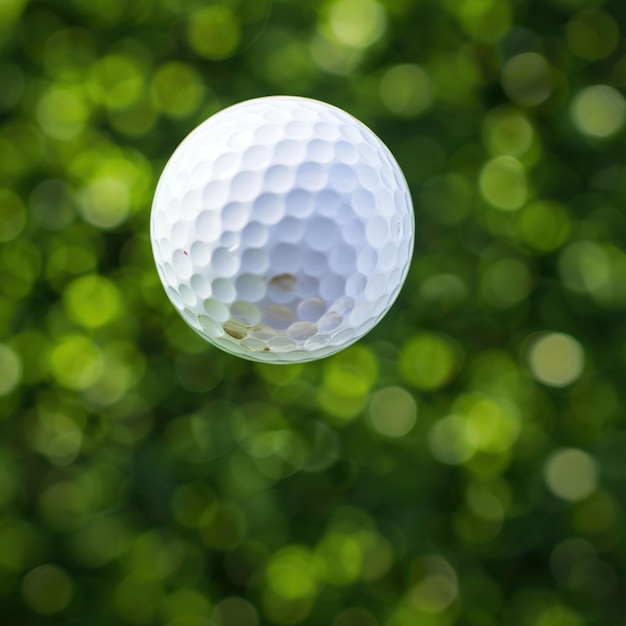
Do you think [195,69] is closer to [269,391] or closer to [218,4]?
[218,4]

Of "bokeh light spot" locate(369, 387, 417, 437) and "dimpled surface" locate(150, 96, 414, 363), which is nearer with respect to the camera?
"dimpled surface" locate(150, 96, 414, 363)

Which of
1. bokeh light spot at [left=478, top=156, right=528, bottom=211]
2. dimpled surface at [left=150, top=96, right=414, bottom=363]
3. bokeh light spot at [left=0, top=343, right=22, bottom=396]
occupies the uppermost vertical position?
dimpled surface at [left=150, top=96, right=414, bottom=363]

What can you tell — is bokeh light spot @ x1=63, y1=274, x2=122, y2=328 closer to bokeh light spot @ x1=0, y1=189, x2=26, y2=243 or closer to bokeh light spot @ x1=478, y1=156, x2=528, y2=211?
bokeh light spot @ x1=0, y1=189, x2=26, y2=243

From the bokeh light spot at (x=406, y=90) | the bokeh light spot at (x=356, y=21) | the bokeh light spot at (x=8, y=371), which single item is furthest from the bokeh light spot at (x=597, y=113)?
the bokeh light spot at (x=8, y=371)

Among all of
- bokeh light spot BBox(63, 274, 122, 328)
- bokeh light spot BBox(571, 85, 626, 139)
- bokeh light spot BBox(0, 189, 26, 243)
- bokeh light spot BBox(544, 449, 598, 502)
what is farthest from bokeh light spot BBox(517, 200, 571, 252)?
bokeh light spot BBox(0, 189, 26, 243)

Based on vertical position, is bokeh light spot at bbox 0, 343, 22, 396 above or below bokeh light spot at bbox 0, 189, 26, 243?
below

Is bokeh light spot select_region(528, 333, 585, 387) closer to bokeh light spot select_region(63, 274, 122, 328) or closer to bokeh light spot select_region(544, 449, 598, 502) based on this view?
bokeh light spot select_region(544, 449, 598, 502)

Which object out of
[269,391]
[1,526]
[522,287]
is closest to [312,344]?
[269,391]

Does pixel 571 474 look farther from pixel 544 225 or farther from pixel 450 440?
pixel 544 225
